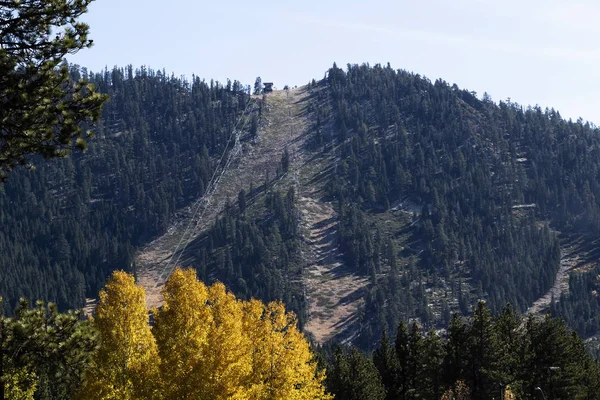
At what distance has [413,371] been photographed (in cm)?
8181

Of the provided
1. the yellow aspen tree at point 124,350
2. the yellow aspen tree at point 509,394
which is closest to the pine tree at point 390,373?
the yellow aspen tree at point 509,394

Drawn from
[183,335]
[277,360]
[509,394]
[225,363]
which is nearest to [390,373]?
[509,394]

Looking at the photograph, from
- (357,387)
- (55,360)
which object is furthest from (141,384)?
(357,387)

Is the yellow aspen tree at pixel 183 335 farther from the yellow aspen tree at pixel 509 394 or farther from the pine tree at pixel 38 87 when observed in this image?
the yellow aspen tree at pixel 509 394

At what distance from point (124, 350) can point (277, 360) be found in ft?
25.1

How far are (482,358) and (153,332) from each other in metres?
43.2

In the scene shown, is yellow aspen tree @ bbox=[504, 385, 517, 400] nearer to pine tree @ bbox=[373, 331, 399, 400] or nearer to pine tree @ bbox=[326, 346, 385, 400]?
pine tree @ bbox=[326, 346, 385, 400]

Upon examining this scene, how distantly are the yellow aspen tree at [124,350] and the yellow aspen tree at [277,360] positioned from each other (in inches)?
204

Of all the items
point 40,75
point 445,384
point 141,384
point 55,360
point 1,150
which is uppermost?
point 40,75

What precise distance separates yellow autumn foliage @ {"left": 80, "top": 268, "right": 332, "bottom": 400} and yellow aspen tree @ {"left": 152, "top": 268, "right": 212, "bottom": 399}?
0.13ft

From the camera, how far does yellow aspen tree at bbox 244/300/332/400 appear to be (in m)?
43.9

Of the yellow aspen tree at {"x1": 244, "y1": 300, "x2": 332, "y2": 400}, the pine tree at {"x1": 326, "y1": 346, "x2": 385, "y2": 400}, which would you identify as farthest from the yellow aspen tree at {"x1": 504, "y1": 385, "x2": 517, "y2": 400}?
the yellow aspen tree at {"x1": 244, "y1": 300, "x2": 332, "y2": 400}

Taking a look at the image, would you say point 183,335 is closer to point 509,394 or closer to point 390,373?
point 509,394

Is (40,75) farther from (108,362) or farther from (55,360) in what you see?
(108,362)
